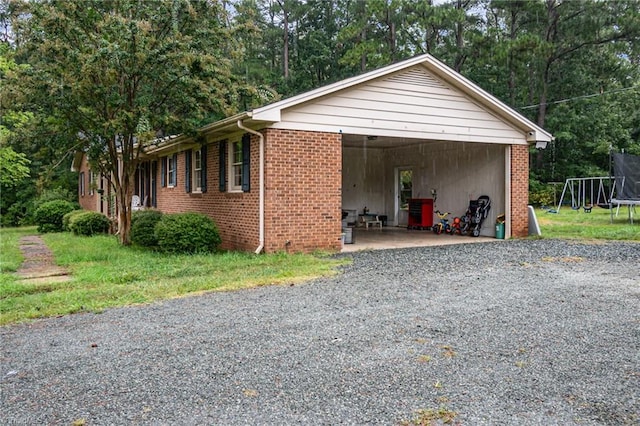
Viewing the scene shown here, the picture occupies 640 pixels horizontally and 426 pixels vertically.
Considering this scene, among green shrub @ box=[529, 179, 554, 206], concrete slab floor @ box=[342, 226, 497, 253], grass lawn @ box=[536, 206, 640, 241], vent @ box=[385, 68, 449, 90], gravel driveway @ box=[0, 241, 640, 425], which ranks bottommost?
gravel driveway @ box=[0, 241, 640, 425]

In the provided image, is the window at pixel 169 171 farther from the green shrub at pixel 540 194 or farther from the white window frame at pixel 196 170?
the green shrub at pixel 540 194

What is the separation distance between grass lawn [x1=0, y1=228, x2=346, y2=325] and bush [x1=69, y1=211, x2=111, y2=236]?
684cm

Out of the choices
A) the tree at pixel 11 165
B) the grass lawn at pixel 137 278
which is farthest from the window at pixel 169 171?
the tree at pixel 11 165

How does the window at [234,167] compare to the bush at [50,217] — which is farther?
the bush at [50,217]

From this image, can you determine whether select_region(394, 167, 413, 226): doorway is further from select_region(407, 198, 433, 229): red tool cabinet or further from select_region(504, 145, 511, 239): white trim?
select_region(504, 145, 511, 239): white trim

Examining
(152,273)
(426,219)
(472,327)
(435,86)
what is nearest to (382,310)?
(472,327)

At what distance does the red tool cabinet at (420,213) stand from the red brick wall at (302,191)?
6.29m

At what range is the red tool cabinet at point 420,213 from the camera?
16.4 m

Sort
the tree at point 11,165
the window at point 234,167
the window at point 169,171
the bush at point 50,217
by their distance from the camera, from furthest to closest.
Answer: the bush at point 50,217
the tree at point 11,165
the window at point 169,171
the window at point 234,167

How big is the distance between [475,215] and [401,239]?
2245mm

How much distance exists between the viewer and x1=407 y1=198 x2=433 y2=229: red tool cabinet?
16422 millimetres

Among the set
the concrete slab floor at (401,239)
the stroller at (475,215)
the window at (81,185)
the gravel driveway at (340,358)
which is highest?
the window at (81,185)

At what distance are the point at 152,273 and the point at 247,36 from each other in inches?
263

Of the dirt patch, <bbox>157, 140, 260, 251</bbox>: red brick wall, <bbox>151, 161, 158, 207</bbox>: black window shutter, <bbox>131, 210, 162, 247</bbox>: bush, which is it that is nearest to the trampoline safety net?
<bbox>157, 140, 260, 251</bbox>: red brick wall
